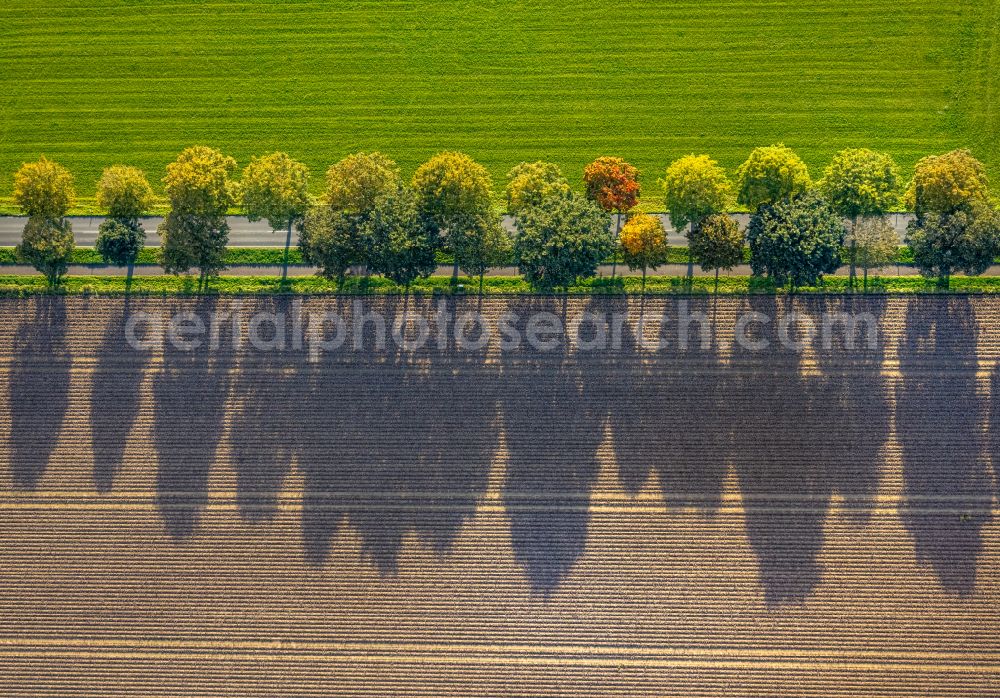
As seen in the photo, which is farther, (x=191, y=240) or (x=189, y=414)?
(x=189, y=414)

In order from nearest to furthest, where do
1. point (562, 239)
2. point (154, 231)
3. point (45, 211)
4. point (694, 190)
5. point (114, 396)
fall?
point (562, 239) < point (694, 190) < point (45, 211) < point (114, 396) < point (154, 231)

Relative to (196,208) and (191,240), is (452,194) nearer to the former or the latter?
(196,208)

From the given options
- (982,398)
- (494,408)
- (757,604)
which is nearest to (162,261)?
(494,408)

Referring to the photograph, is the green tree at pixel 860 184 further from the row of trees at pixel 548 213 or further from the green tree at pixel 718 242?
the green tree at pixel 718 242

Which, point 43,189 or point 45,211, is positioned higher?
point 43,189

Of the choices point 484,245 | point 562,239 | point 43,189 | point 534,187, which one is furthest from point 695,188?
point 43,189

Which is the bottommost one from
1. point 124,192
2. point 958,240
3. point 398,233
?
point 958,240

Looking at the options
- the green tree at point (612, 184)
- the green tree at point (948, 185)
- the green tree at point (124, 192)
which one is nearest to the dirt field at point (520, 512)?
the green tree at point (948, 185)
